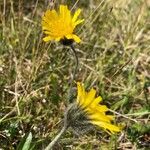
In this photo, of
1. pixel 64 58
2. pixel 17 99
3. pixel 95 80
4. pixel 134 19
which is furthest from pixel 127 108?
pixel 134 19

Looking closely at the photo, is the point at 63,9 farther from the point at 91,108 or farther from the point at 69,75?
the point at 69,75

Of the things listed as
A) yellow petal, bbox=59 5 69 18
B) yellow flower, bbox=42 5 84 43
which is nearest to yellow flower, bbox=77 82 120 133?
yellow flower, bbox=42 5 84 43

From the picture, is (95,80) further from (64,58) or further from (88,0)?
(88,0)

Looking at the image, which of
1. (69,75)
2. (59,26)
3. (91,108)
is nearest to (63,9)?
(59,26)

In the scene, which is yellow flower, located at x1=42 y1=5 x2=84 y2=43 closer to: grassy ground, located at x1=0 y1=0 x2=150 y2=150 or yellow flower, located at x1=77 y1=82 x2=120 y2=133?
yellow flower, located at x1=77 y1=82 x2=120 y2=133

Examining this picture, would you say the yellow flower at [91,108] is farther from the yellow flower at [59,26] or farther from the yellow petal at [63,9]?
the yellow petal at [63,9]
